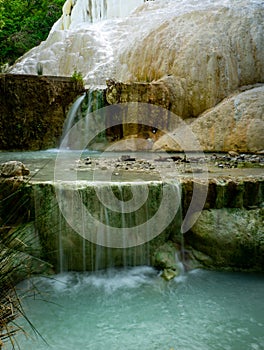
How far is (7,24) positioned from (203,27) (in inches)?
478

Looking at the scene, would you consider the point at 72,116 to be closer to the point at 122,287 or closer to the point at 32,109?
the point at 32,109

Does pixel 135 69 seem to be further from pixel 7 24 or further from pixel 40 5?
pixel 40 5

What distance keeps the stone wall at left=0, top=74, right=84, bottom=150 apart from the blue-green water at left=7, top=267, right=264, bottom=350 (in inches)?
218

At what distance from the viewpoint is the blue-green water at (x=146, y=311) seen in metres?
2.60

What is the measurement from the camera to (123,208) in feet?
12.1

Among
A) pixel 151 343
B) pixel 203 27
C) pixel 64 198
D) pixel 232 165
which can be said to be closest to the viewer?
pixel 151 343

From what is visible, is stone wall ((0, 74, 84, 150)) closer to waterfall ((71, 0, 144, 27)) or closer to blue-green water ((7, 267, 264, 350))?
blue-green water ((7, 267, 264, 350))

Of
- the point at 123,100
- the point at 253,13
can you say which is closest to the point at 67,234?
the point at 123,100

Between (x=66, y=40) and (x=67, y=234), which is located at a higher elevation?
(x=66, y=40)

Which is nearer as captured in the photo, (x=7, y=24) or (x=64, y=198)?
(x=64, y=198)

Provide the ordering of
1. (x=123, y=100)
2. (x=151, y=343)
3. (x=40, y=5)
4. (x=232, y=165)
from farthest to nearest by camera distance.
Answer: (x=40, y=5) → (x=123, y=100) → (x=232, y=165) → (x=151, y=343)

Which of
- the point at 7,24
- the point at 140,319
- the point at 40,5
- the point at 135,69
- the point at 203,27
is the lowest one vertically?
the point at 140,319

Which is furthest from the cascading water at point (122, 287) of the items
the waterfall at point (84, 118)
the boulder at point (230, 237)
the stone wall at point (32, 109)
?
the stone wall at point (32, 109)

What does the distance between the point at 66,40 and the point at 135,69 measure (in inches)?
175
